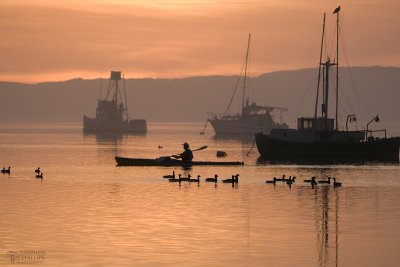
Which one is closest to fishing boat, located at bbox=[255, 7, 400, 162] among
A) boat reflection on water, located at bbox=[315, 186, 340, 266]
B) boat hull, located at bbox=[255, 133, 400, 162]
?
boat hull, located at bbox=[255, 133, 400, 162]

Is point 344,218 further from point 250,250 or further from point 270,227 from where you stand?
point 250,250

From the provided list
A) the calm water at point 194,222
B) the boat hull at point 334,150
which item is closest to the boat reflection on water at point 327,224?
the calm water at point 194,222

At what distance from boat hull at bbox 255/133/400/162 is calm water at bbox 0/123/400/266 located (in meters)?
28.0

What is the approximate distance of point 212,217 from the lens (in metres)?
45.2

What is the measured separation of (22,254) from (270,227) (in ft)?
40.3

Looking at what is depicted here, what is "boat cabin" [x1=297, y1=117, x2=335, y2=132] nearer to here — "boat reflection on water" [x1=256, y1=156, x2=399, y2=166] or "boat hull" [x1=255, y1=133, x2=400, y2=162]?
"boat hull" [x1=255, y1=133, x2=400, y2=162]

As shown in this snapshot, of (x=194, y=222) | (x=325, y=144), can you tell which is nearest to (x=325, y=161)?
(x=325, y=144)

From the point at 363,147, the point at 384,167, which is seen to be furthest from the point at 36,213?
the point at 363,147

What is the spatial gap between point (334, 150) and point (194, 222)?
61.6 metres

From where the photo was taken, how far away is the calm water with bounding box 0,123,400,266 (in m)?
33.2

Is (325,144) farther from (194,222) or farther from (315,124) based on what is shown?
(194,222)

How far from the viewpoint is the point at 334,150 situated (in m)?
102

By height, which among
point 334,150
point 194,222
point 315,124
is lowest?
point 194,222

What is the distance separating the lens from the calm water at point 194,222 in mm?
33250
